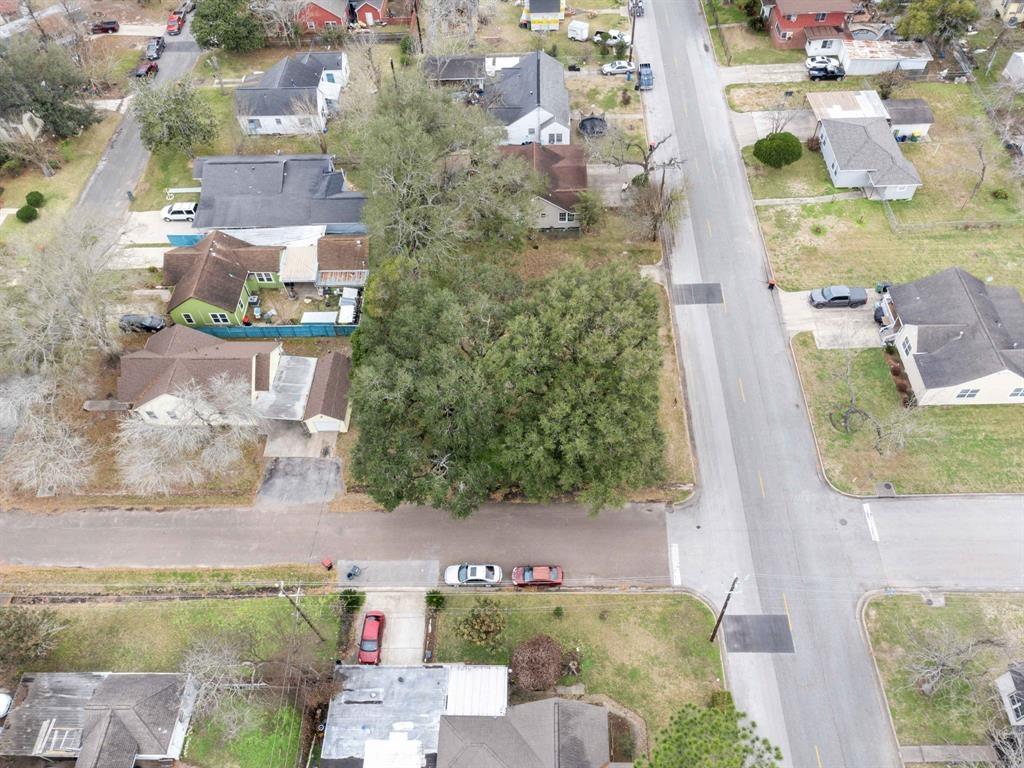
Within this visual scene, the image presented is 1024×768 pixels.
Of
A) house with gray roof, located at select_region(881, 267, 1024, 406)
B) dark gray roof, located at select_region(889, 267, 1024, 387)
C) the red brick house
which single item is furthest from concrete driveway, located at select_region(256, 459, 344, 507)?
the red brick house

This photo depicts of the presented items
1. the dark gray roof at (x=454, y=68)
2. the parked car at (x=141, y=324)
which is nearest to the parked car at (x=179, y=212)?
the parked car at (x=141, y=324)

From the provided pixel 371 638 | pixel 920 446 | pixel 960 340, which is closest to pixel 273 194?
pixel 371 638

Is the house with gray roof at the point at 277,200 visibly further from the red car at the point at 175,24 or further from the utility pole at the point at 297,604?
the red car at the point at 175,24

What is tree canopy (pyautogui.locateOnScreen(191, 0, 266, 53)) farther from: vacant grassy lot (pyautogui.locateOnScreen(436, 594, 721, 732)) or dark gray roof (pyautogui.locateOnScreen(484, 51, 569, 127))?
vacant grassy lot (pyautogui.locateOnScreen(436, 594, 721, 732))

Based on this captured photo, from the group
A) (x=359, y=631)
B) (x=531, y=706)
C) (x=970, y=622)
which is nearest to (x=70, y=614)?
(x=359, y=631)

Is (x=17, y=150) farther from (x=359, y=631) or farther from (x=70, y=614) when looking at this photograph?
(x=359, y=631)

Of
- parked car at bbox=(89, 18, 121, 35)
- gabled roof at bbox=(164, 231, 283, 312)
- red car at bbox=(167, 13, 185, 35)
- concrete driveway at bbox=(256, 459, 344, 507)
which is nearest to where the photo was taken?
concrete driveway at bbox=(256, 459, 344, 507)
